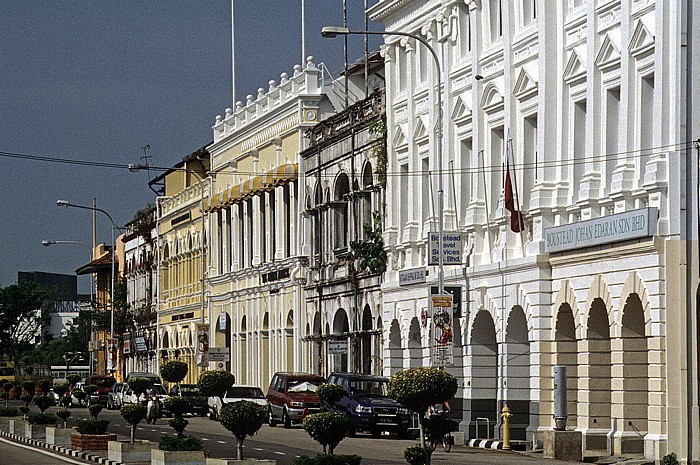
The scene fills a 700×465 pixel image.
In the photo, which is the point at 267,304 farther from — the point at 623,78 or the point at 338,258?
the point at 623,78

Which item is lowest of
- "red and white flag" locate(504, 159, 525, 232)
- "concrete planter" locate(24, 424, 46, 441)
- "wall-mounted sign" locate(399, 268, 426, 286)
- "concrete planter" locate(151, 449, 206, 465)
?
"concrete planter" locate(24, 424, 46, 441)

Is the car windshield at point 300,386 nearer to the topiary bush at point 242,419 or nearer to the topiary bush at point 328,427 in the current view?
the topiary bush at point 242,419

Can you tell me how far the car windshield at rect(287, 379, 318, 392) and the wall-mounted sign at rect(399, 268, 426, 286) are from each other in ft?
16.8

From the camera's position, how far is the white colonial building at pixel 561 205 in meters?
34.3

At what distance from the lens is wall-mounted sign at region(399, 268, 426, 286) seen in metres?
50.2

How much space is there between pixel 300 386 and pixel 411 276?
625 centimetres

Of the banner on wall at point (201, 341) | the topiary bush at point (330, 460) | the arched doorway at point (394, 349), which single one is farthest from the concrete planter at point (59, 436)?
the banner on wall at point (201, 341)

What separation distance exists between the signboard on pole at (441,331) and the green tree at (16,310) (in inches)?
3864

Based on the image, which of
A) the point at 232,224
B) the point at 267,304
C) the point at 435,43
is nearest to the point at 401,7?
the point at 435,43

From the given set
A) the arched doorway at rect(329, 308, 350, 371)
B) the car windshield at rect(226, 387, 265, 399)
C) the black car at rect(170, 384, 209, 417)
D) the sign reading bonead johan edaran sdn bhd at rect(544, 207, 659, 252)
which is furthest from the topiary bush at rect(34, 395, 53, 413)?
the sign reading bonead johan edaran sdn bhd at rect(544, 207, 659, 252)

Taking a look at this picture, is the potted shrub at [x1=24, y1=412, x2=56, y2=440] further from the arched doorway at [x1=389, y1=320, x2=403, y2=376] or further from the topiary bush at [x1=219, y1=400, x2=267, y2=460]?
the topiary bush at [x1=219, y1=400, x2=267, y2=460]

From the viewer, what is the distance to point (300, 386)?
178 ft

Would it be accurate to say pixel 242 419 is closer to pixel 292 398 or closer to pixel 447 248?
pixel 447 248

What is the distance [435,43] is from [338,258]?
15.4m
